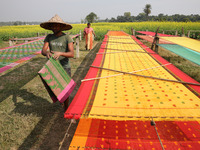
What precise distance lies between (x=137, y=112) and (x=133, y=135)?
443mm

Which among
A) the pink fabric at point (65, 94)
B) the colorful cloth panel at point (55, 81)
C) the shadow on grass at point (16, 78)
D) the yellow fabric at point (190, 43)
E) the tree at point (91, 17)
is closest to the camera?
the colorful cloth panel at point (55, 81)

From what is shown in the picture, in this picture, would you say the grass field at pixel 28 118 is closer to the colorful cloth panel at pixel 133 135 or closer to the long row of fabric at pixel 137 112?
the colorful cloth panel at pixel 133 135

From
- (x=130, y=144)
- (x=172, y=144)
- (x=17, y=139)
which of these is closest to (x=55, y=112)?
(x=17, y=139)

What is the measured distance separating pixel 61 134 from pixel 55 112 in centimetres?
72

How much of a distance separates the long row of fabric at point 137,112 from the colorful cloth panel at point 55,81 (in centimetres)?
27

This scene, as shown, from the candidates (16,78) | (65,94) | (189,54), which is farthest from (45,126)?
(189,54)

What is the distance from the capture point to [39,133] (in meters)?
2.53

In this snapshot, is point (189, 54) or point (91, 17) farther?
point (91, 17)

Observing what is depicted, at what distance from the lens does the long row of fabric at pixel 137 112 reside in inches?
54.1

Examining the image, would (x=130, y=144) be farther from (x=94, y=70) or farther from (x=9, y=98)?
(x=9, y=98)

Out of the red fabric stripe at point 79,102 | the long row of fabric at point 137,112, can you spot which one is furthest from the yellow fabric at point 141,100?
the red fabric stripe at point 79,102

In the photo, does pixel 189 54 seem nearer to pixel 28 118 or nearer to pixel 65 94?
pixel 65 94

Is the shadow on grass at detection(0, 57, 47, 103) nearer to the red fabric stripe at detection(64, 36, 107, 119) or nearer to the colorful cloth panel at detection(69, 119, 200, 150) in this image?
the red fabric stripe at detection(64, 36, 107, 119)

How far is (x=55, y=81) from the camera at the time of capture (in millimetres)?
1908
